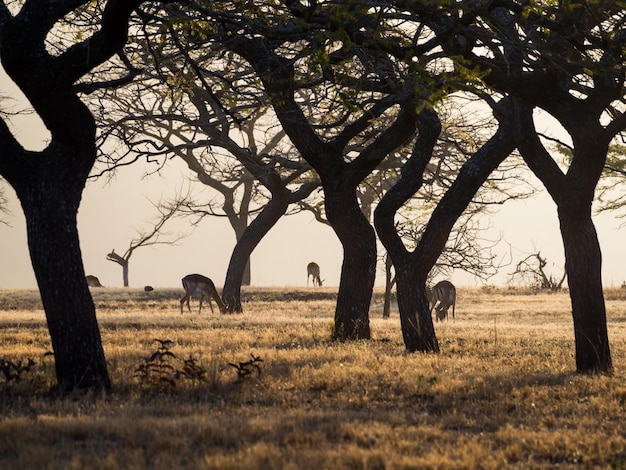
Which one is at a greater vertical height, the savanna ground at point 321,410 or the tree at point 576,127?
the tree at point 576,127

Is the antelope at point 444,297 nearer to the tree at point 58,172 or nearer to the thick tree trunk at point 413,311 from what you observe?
the thick tree trunk at point 413,311

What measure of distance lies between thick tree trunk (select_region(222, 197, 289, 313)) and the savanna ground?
13.7 metres

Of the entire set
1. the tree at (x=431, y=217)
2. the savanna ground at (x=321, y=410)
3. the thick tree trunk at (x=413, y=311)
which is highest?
the tree at (x=431, y=217)

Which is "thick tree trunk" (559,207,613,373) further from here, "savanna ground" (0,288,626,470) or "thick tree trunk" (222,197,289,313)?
"thick tree trunk" (222,197,289,313)

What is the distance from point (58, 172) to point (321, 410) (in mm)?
4401

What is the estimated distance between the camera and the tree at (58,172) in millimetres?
11133

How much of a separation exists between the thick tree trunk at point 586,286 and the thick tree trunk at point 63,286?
701cm

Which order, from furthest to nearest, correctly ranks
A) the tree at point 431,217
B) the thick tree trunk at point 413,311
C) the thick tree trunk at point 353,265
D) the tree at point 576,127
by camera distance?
1. the thick tree trunk at point 353,265
2. the thick tree trunk at point 413,311
3. the tree at point 431,217
4. the tree at point 576,127

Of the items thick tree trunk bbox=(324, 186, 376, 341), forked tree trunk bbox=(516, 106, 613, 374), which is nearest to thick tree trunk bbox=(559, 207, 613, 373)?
forked tree trunk bbox=(516, 106, 613, 374)

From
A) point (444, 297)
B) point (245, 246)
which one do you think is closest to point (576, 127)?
point (444, 297)

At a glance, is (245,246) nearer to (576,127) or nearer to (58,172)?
(576,127)

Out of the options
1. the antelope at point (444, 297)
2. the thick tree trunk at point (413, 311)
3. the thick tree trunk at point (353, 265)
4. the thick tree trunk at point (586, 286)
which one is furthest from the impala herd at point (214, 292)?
the thick tree trunk at point (586, 286)

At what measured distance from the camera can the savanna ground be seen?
7633mm

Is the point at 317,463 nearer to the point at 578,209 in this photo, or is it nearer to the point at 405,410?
the point at 405,410
